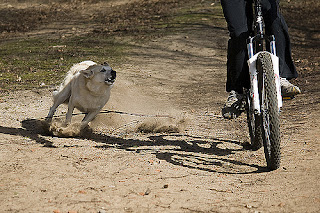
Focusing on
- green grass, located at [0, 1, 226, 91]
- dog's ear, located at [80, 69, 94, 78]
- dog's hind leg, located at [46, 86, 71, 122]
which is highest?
dog's ear, located at [80, 69, 94, 78]

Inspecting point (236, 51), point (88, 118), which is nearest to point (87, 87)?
point (88, 118)

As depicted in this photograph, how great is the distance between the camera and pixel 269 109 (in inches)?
166

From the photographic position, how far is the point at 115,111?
7.78 m

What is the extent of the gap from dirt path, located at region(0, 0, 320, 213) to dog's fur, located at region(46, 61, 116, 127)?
42cm

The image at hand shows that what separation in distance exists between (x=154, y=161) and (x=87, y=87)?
6.68 feet

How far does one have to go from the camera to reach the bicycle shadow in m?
4.89

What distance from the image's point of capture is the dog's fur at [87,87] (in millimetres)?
6402

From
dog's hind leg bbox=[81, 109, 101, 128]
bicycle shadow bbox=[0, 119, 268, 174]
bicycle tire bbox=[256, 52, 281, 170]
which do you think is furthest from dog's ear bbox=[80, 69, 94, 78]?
bicycle tire bbox=[256, 52, 281, 170]

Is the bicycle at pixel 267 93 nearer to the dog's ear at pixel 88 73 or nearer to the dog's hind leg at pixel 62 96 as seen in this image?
the dog's ear at pixel 88 73

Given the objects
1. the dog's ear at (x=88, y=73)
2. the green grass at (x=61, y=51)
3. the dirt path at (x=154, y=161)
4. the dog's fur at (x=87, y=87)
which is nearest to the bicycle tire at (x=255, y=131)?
the dirt path at (x=154, y=161)

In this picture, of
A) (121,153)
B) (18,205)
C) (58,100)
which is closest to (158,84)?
(58,100)

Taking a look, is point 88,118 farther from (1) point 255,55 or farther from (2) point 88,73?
(1) point 255,55

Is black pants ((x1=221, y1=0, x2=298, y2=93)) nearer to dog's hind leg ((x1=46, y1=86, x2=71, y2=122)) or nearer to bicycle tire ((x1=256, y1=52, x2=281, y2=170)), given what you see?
bicycle tire ((x1=256, y1=52, x2=281, y2=170))

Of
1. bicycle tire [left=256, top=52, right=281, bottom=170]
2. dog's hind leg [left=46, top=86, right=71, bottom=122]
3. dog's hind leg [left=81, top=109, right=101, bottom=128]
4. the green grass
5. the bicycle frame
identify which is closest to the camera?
bicycle tire [left=256, top=52, right=281, bottom=170]
